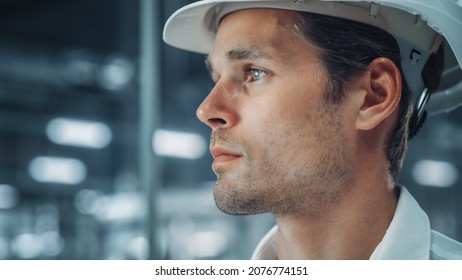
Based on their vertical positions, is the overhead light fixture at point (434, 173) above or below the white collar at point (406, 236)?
above

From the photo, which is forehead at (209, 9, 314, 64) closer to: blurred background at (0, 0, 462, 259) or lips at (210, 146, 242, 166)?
lips at (210, 146, 242, 166)

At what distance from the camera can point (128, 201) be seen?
7.70 meters

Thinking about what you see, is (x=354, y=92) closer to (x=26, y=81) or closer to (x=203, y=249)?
(x=26, y=81)

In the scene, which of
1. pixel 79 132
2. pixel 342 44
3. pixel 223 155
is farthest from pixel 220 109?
pixel 79 132

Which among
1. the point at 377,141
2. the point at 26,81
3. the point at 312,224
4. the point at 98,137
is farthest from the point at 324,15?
the point at 98,137

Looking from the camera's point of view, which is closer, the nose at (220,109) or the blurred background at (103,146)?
the nose at (220,109)

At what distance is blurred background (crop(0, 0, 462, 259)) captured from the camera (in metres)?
5.53

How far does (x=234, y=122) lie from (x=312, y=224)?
Answer: 0.23 meters

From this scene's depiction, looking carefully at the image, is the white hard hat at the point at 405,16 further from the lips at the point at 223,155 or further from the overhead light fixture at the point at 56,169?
the overhead light fixture at the point at 56,169

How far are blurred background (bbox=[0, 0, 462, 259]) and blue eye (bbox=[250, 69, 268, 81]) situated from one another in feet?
9.88

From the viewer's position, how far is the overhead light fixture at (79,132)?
7.05 meters

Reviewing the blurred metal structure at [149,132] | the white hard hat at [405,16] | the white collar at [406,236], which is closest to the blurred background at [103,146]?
the blurred metal structure at [149,132]

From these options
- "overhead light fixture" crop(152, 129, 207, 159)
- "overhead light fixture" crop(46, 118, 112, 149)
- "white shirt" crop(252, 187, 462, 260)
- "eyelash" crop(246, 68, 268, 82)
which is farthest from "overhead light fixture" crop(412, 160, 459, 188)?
"eyelash" crop(246, 68, 268, 82)
